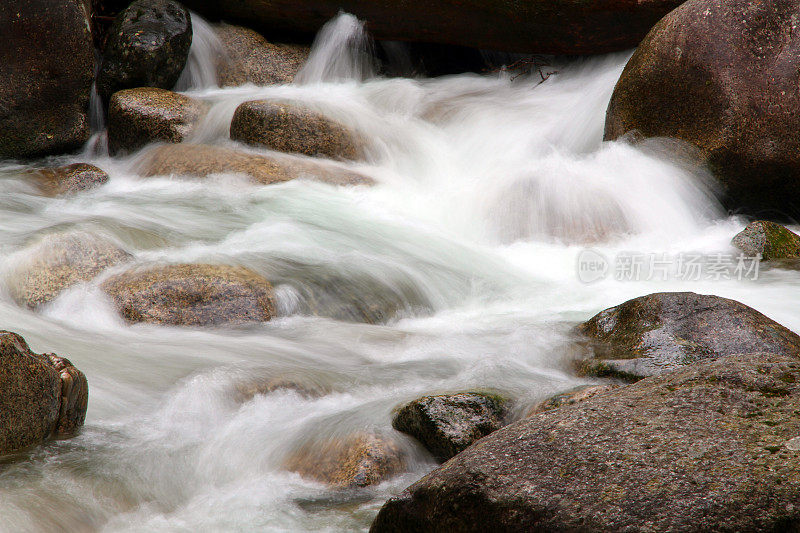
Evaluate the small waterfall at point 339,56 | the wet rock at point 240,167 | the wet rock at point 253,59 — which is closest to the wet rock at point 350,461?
the wet rock at point 240,167

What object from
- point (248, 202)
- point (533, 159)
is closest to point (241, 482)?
point (248, 202)

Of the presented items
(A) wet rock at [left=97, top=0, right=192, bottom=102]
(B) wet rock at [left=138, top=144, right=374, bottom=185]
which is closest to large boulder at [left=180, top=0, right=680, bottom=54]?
(A) wet rock at [left=97, top=0, right=192, bottom=102]

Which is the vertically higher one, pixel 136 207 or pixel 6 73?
pixel 6 73

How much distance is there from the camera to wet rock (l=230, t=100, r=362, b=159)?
8.07m

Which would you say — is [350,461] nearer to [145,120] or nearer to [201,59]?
[145,120]

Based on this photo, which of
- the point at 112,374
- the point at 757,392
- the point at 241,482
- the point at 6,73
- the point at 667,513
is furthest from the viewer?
the point at 6,73

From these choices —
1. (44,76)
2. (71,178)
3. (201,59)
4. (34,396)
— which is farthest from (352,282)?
(201,59)

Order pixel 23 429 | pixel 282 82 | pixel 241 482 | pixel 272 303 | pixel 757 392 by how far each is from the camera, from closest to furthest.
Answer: pixel 757 392 → pixel 23 429 → pixel 241 482 → pixel 272 303 → pixel 282 82

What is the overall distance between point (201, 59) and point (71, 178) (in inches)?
121

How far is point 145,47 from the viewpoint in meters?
9.12

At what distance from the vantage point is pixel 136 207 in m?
6.72

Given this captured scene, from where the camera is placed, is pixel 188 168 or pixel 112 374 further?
pixel 188 168

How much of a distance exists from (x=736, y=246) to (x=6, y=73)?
7.56 meters

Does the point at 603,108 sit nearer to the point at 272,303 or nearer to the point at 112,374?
the point at 272,303
